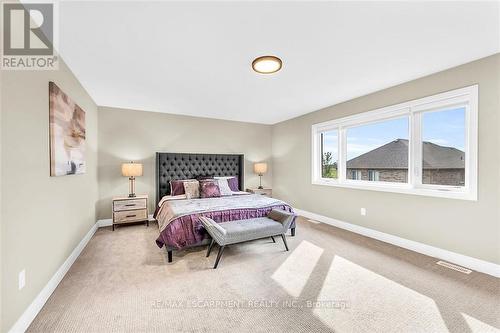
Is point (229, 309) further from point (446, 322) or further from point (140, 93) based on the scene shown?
point (140, 93)

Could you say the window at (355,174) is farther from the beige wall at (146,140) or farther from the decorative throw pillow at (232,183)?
the beige wall at (146,140)

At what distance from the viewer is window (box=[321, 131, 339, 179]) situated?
4303 millimetres

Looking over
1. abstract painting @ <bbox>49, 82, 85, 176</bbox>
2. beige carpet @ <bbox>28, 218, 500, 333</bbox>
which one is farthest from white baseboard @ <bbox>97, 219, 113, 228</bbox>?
abstract painting @ <bbox>49, 82, 85, 176</bbox>

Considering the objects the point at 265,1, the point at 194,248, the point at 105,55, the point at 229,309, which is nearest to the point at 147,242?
the point at 194,248

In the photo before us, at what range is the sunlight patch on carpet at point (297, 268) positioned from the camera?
6.94 ft

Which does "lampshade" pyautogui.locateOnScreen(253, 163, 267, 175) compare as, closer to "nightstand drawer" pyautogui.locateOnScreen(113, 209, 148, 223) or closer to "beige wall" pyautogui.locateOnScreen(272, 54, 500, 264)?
"beige wall" pyautogui.locateOnScreen(272, 54, 500, 264)

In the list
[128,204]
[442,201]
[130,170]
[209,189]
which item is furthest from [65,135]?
[442,201]

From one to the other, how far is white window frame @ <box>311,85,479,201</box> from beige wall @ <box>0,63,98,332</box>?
4157mm

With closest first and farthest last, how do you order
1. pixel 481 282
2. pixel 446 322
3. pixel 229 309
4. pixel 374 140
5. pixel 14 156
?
1. pixel 14 156
2. pixel 446 322
3. pixel 229 309
4. pixel 481 282
5. pixel 374 140

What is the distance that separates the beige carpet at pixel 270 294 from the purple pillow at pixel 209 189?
1325 millimetres

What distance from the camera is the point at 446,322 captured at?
1.62 metres

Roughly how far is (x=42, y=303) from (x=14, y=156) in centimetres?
128

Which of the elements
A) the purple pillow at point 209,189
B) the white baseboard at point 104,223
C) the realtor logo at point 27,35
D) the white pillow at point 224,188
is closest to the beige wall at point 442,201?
the white pillow at point 224,188

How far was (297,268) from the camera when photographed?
2.46 meters
